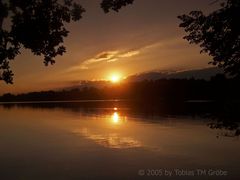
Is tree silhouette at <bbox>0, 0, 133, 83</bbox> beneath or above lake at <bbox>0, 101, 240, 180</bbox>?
above

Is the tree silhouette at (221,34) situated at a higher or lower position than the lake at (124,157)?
higher

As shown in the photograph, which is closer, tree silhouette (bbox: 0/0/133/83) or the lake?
tree silhouette (bbox: 0/0/133/83)

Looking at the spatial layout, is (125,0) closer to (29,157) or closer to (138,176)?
(138,176)

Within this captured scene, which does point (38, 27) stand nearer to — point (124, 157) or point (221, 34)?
point (221, 34)

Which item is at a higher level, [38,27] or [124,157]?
[38,27]

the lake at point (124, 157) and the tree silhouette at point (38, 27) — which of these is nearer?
the tree silhouette at point (38, 27)

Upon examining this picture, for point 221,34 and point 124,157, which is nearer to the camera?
point 221,34

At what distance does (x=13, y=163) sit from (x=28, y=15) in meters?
22.4

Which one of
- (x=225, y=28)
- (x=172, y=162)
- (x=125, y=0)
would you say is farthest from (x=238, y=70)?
(x=172, y=162)

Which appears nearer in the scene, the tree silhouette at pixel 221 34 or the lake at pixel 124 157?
the tree silhouette at pixel 221 34

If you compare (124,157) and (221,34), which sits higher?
(221,34)

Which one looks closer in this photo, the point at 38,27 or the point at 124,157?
the point at 38,27

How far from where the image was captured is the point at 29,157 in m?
34.1

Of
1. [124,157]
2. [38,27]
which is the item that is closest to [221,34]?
[38,27]
